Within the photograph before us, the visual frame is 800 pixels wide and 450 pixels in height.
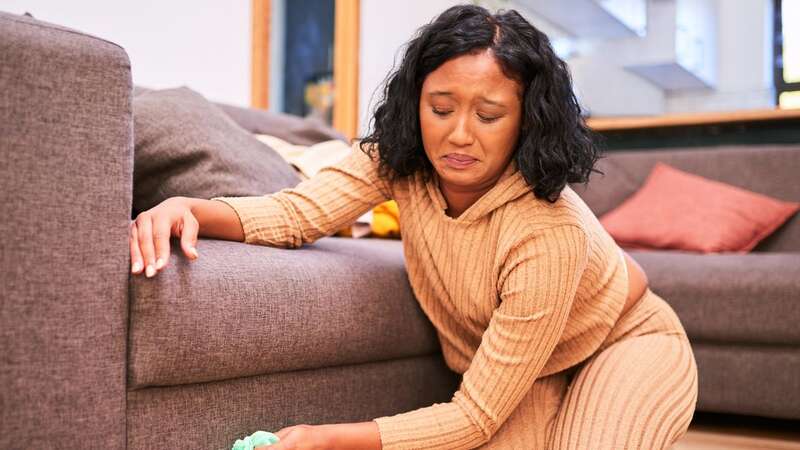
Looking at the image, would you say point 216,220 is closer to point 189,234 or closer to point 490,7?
point 189,234

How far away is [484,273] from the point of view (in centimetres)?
126

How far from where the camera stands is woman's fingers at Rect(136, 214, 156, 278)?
1.01 m

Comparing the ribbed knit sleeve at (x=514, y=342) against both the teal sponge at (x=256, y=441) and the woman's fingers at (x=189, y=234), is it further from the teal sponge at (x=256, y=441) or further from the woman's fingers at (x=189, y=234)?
the woman's fingers at (x=189, y=234)

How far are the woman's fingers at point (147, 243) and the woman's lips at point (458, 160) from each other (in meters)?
0.45

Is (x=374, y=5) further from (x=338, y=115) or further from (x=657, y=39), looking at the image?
Answer: (x=657, y=39)

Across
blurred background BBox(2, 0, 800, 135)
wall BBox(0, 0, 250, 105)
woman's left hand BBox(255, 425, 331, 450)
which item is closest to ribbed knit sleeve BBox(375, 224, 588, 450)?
woman's left hand BBox(255, 425, 331, 450)

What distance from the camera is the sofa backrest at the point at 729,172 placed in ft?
8.68

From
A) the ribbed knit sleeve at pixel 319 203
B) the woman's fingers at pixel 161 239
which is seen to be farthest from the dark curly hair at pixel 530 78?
the woman's fingers at pixel 161 239

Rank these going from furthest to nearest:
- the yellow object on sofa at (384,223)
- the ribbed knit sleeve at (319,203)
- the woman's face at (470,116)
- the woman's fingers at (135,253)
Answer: the yellow object on sofa at (384,223) < the ribbed knit sleeve at (319,203) < the woman's face at (470,116) < the woman's fingers at (135,253)

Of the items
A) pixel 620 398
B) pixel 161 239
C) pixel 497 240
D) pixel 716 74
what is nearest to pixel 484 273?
pixel 497 240

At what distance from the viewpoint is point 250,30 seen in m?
4.38

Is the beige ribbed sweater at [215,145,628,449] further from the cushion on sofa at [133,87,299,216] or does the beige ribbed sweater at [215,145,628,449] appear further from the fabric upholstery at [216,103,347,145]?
the fabric upholstery at [216,103,347,145]

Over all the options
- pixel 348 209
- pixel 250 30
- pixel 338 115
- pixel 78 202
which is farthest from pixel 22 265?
pixel 250 30

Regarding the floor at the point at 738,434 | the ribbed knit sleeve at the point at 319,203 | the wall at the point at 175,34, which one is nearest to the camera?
the ribbed knit sleeve at the point at 319,203
